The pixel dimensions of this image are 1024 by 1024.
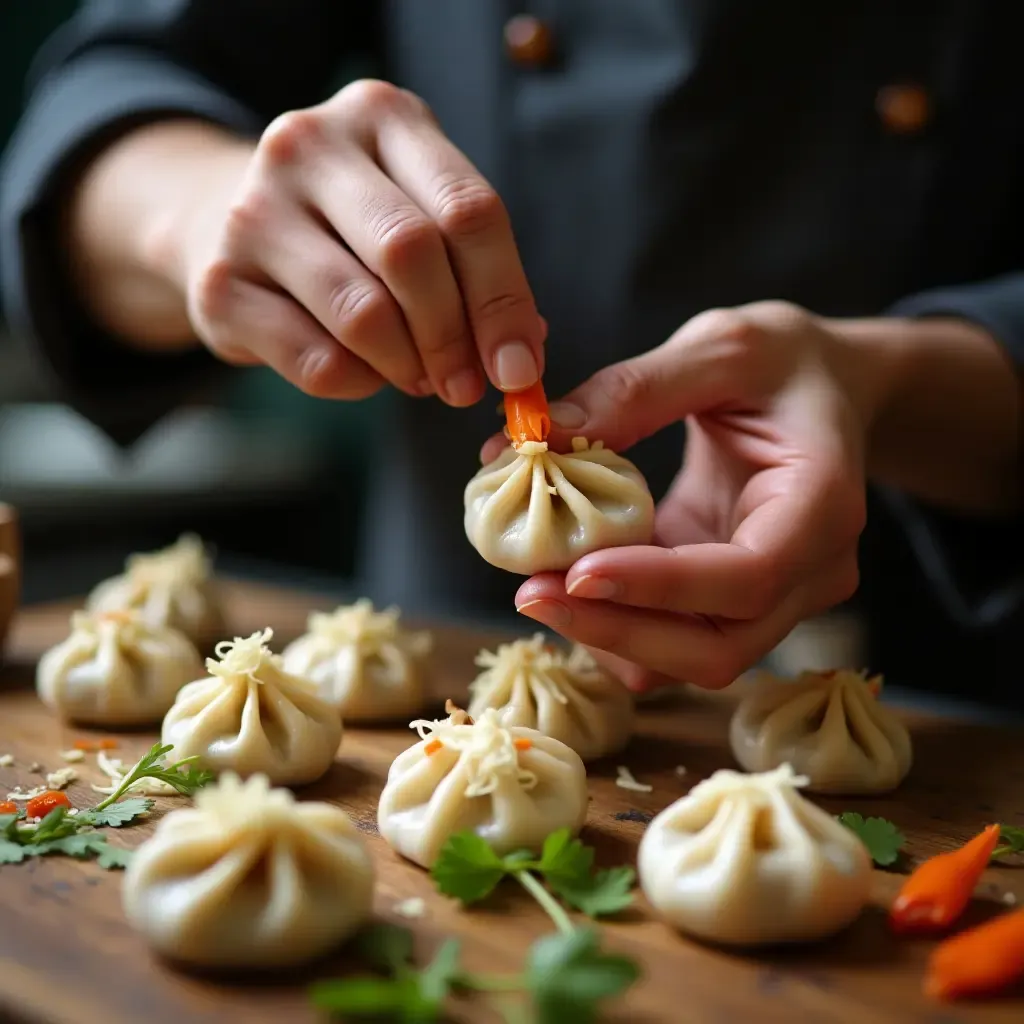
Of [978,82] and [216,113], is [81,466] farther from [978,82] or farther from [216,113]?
[978,82]

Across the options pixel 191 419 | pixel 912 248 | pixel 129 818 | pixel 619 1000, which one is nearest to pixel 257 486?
pixel 191 419

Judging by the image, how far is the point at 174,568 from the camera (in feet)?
8.85

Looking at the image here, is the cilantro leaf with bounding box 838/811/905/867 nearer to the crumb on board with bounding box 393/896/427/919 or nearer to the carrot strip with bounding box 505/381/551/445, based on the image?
the crumb on board with bounding box 393/896/427/919

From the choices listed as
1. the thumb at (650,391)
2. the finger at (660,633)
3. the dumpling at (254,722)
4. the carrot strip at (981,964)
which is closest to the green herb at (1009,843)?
the carrot strip at (981,964)

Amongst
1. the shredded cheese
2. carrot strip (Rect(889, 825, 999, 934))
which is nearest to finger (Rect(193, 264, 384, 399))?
the shredded cheese

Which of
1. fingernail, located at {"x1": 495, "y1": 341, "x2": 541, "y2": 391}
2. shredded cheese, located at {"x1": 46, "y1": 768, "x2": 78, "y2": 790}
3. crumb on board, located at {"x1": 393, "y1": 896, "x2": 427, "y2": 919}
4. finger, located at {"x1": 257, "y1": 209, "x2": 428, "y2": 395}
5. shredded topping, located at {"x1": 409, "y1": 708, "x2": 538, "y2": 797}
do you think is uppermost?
finger, located at {"x1": 257, "y1": 209, "x2": 428, "y2": 395}

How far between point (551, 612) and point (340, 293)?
1.95 ft

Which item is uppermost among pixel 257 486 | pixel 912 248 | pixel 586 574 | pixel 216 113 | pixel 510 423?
pixel 216 113

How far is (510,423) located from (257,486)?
374cm

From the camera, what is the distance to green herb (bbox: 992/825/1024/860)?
1.67 metres

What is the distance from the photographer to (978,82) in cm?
277

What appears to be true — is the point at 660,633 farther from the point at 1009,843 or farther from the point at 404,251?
the point at 404,251

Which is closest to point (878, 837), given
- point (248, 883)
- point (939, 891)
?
point (939, 891)

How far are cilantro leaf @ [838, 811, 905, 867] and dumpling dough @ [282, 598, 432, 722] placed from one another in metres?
0.87
